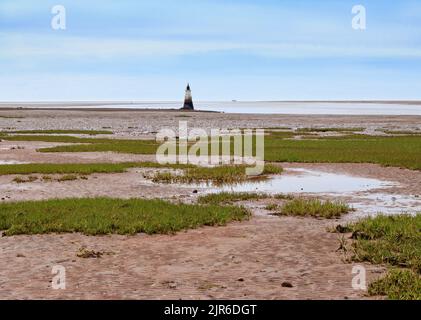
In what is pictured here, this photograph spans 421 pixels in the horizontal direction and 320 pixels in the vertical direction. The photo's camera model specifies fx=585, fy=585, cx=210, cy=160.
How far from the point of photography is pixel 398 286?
33.4 feet

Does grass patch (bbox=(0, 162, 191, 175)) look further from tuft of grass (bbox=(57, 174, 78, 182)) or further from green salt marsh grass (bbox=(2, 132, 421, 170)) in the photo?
green salt marsh grass (bbox=(2, 132, 421, 170))

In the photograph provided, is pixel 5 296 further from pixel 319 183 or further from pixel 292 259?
pixel 319 183

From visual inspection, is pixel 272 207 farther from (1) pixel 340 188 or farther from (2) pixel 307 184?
(2) pixel 307 184

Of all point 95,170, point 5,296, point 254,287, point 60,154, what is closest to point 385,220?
Answer: point 254,287

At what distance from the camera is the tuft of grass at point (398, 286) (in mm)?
9695

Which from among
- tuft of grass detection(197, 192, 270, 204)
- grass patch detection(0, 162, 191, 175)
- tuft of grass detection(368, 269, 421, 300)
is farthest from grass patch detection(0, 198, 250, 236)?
grass patch detection(0, 162, 191, 175)

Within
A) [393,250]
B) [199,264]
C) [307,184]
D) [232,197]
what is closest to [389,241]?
[393,250]

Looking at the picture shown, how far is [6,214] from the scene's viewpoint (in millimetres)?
17031

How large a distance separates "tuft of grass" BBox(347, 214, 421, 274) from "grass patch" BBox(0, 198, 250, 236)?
3918mm

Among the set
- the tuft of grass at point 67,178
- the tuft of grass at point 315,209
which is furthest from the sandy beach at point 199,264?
the tuft of grass at point 67,178

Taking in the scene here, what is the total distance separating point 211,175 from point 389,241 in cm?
1457

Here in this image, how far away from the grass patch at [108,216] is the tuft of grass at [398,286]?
6480mm

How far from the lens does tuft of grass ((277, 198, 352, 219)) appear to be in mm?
17828

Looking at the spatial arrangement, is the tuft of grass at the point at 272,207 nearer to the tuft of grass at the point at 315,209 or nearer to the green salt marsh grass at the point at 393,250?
the tuft of grass at the point at 315,209
